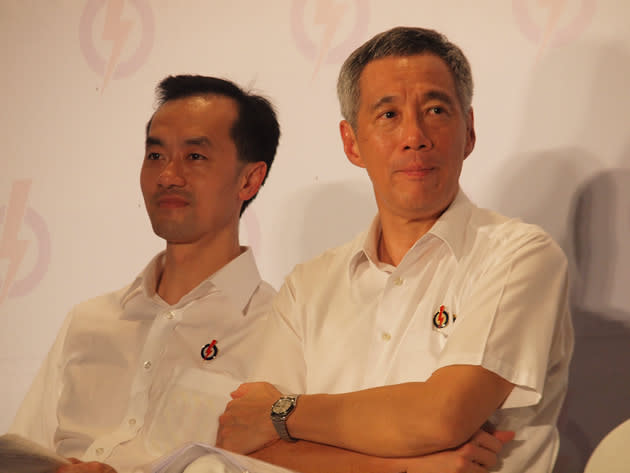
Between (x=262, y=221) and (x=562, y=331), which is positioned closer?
(x=562, y=331)

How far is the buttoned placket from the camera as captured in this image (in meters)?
2.62

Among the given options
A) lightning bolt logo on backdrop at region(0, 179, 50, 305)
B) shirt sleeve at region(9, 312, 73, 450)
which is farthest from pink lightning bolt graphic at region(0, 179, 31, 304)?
shirt sleeve at region(9, 312, 73, 450)

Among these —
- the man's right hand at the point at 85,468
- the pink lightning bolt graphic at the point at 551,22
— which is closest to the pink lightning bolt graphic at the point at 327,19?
the pink lightning bolt graphic at the point at 551,22

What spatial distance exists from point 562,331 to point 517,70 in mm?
1038

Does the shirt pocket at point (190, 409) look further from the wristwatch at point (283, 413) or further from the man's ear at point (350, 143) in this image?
the man's ear at point (350, 143)

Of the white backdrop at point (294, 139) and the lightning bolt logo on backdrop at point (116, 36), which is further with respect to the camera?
the lightning bolt logo on backdrop at point (116, 36)

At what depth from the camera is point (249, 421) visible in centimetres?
224

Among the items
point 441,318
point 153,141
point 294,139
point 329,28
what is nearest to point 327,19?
point 329,28

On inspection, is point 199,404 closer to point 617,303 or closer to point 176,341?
point 176,341

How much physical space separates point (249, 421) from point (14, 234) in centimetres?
183

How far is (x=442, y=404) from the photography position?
1.92 metres

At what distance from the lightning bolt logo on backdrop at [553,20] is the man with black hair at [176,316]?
97cm

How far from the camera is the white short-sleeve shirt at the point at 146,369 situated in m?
2.64

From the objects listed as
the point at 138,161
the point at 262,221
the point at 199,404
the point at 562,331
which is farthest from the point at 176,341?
the point at 562,331
